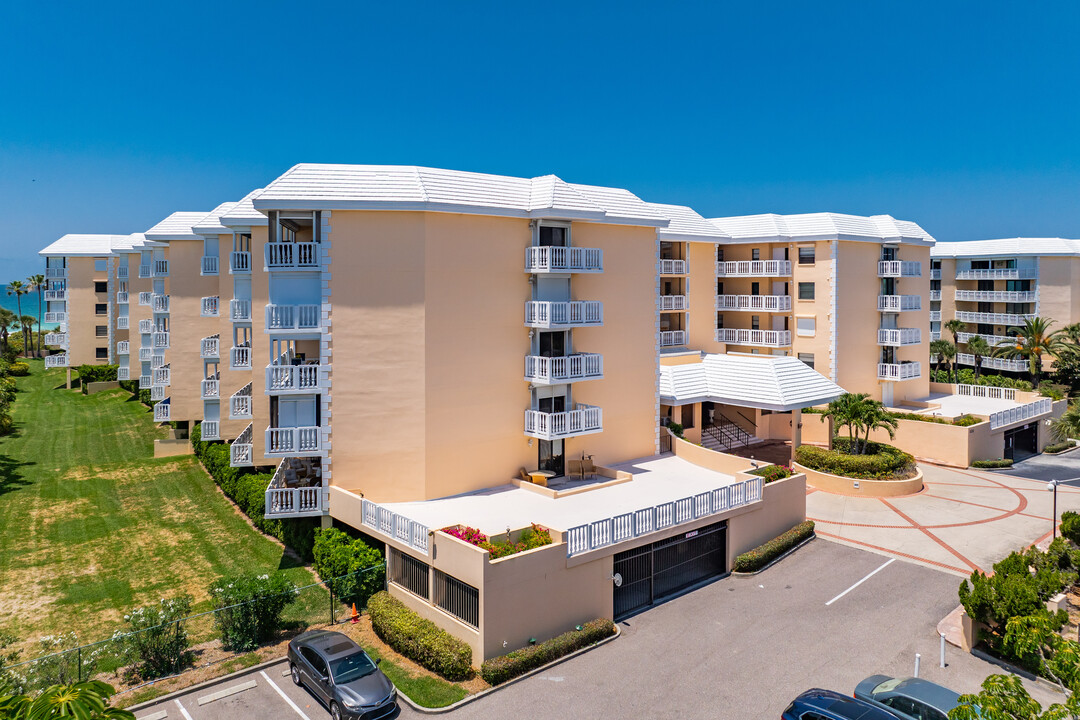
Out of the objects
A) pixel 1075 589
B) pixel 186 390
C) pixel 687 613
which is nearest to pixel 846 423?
pixel 1075 589

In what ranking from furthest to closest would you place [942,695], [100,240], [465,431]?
[100,240], [465,431], [942,695]

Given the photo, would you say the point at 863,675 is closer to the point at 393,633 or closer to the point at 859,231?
the point at 393,633

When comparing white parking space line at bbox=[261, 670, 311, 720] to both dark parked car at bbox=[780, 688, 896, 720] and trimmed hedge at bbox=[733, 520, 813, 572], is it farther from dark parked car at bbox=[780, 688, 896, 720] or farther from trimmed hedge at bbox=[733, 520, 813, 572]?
trimmed hedge at bbox=[733, 520, 813, 572]

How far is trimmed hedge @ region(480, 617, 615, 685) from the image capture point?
61.6 feet

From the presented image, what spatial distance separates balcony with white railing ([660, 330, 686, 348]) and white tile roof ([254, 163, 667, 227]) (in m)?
14.1

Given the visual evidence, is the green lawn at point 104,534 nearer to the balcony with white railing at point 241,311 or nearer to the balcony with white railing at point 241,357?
the balcony with white railing at point 241,357

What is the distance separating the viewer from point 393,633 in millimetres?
20531

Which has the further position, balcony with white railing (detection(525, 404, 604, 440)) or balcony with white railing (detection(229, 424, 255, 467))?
balcony with white railing (detection(229, 424, 255, 467))

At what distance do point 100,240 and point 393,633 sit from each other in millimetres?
66605

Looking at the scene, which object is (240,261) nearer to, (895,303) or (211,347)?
(211,347)

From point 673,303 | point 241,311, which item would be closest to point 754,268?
point 673,303

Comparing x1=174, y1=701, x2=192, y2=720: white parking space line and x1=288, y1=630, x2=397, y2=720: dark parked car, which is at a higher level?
x1=288, y1=630, x2=397, y2=720: dark parked car

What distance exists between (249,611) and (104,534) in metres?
14.4

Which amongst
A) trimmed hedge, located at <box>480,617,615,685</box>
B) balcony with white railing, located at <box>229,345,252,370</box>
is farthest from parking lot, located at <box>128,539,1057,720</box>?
balcony with white railing, located at <box>229,345,252,370</box>
